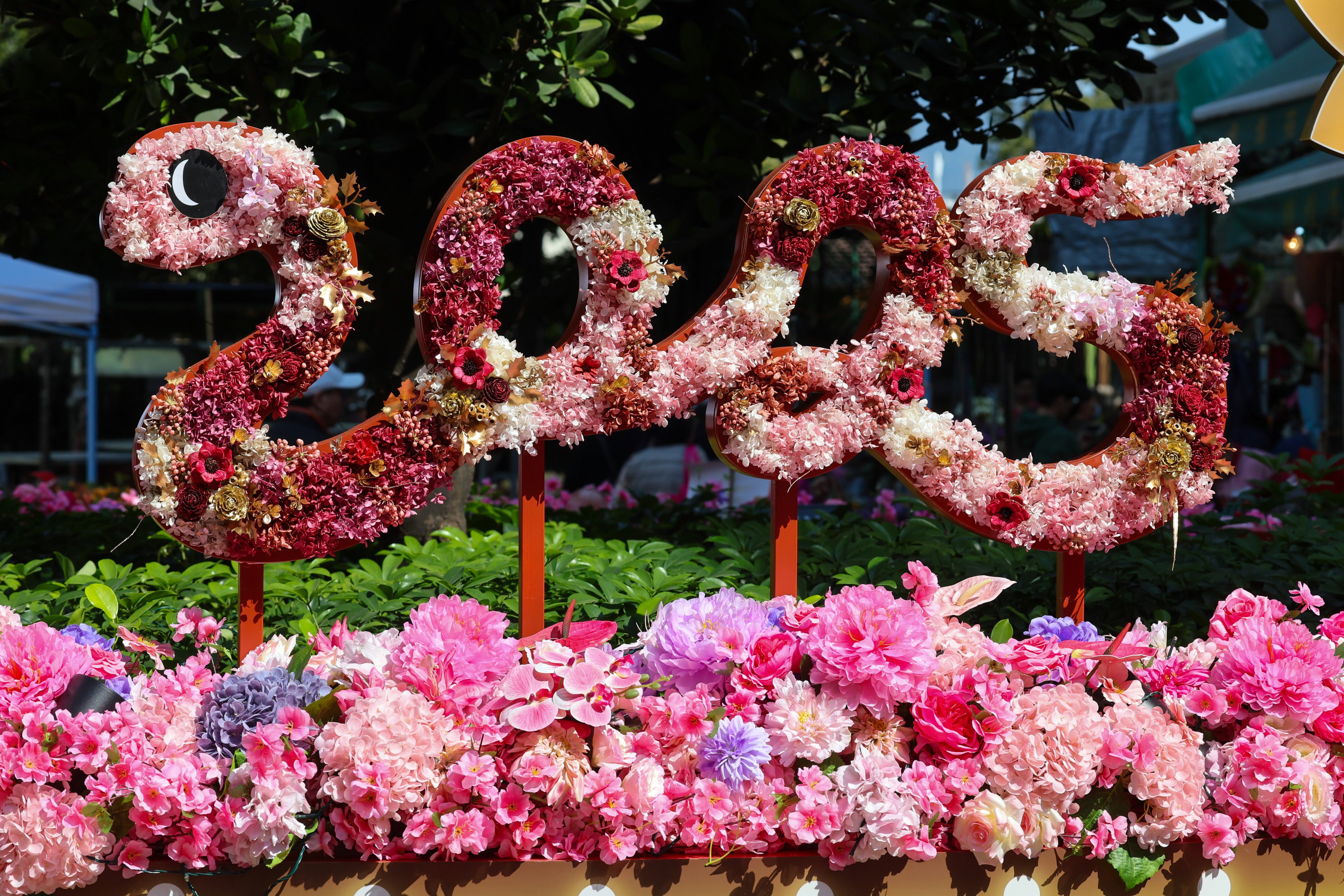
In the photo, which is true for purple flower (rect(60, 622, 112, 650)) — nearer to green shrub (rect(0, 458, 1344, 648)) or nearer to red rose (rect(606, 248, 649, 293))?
green shrub (rect(0, 458, 1344, 648))

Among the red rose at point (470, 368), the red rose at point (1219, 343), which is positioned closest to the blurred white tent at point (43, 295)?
the red rose at point (470, 368)

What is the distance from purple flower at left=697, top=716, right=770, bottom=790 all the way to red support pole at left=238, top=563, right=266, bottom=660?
1.11 meters

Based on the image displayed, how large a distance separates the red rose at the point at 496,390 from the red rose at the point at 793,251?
71 cm

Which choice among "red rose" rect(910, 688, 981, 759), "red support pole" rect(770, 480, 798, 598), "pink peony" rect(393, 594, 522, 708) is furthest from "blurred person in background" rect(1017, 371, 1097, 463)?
"pink peony" rect(393, 594, 522, 708)

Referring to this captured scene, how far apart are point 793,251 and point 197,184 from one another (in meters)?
1.31

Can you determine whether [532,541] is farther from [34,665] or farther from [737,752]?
[34,665]

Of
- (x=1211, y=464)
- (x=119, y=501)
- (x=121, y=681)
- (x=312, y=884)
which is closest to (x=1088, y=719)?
(x=1211, y=464)

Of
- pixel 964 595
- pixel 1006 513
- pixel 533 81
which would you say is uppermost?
pixel 533 81

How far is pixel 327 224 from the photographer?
7.73 feet

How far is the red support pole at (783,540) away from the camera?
2680mm

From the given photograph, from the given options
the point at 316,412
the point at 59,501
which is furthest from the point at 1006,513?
the point at 59,501

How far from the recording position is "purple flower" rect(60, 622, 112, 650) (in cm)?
230

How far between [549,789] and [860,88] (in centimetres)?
273

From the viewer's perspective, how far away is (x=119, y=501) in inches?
231
